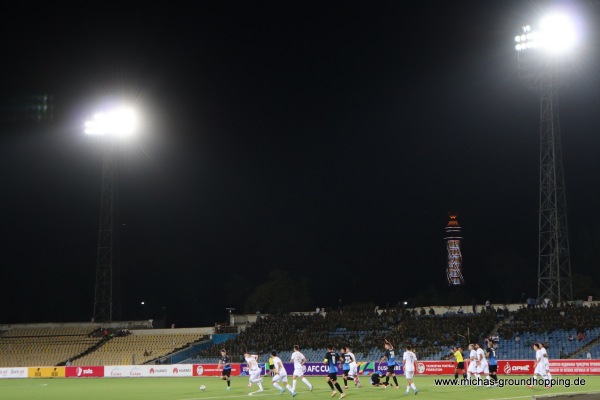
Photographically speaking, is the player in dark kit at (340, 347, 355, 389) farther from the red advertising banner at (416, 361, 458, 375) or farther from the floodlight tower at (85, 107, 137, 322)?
the floodlight tower at (85, 107, 137, 322)

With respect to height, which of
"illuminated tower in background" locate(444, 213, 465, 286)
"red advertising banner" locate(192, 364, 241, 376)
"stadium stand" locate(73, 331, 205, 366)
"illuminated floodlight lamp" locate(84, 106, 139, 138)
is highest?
"illuminated floodlight lamp" locate(84, 106, 139, 138)

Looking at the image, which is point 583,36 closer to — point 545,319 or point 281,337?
point 545,319

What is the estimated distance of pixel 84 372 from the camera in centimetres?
6456

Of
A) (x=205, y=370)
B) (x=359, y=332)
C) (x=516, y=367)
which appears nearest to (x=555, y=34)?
(x=516, y=367)

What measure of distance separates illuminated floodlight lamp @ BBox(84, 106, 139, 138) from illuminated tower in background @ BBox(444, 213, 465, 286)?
53740 mm

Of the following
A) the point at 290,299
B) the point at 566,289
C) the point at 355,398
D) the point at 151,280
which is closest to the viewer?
the point at 355,398

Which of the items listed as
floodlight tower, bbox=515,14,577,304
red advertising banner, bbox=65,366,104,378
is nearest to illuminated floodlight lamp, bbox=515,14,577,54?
floodlight tower, bbox=515,14,577,304

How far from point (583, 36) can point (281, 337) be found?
3461 cm

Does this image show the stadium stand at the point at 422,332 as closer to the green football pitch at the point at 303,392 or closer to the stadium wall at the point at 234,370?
the stadium wall at the point at 234,370

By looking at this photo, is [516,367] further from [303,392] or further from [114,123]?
[114,123]

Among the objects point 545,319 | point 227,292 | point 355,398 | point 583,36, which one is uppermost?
point 583,36

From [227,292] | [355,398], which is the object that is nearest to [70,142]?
[227,292]

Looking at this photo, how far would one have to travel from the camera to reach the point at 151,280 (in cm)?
12431

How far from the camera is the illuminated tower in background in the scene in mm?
112188
